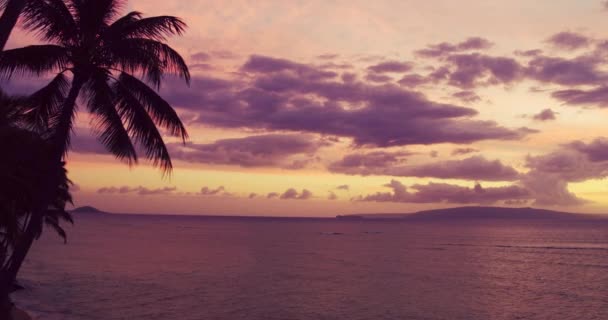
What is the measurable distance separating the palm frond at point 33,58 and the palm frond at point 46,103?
23.1 inches

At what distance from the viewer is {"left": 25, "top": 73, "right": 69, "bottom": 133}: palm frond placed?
50.6 ft

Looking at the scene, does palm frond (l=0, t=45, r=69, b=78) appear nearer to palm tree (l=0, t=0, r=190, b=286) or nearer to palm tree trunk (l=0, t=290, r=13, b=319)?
palm tree (l=0, t=0, r=190, b=286)

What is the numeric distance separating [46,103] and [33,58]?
1.45 meters

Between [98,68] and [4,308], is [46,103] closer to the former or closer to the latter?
[98,68]

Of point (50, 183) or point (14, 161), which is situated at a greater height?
point (14, 161)

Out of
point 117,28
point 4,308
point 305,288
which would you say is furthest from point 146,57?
point 305,288

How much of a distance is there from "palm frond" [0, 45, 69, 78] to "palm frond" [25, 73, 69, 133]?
0.59m

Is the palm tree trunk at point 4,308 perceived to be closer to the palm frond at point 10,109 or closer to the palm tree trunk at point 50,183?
the palm tree trunk at point 50,183

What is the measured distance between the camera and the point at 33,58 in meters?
14.8

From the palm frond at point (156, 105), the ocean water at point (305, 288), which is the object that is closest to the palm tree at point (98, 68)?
the palm frond at point (156, 105)

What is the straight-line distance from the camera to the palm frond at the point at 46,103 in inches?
607

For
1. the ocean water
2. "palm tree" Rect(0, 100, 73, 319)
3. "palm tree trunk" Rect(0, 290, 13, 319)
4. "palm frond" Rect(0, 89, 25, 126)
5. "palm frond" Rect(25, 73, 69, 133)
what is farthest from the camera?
the ocean water

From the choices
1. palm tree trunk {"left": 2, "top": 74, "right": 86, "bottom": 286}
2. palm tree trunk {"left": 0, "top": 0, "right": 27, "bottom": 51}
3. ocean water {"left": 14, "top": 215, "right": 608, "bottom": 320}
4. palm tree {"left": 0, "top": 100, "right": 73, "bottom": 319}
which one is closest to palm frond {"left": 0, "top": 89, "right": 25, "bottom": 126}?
palm tree {"left": 0, "top": 100, "right": 73, "bottom": 319}

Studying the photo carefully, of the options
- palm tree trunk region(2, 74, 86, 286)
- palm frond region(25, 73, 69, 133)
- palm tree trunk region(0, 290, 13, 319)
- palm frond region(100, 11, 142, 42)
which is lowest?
palm tree trunk region(0, 290, 13, 319)
